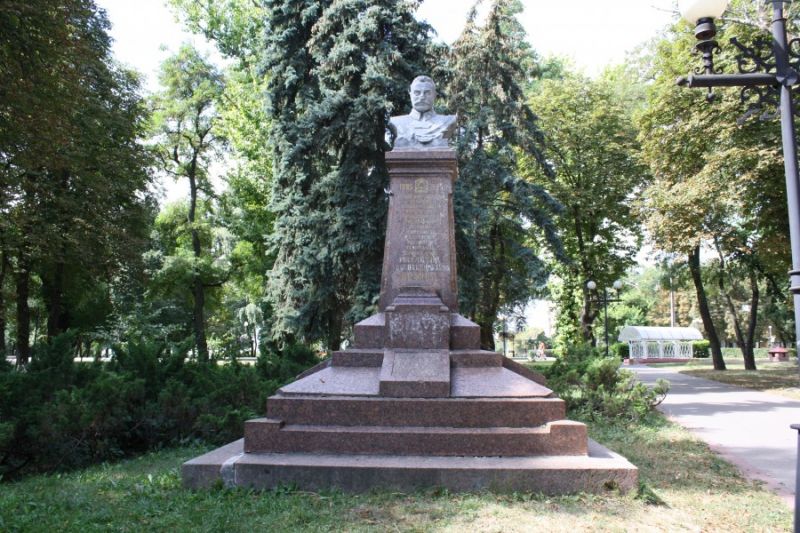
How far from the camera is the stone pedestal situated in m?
5.66

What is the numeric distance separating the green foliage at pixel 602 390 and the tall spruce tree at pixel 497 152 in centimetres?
507

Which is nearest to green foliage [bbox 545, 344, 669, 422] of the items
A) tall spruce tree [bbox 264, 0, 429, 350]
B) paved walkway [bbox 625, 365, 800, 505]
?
paved walkway [bbox 625, 365, 800, 505]

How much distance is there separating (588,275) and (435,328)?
21.1m

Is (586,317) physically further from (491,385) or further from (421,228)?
(491,385)

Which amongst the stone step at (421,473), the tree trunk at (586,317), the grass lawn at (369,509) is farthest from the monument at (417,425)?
the tree trunk at (586,317)

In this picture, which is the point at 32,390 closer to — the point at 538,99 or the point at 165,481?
the point at 165,481

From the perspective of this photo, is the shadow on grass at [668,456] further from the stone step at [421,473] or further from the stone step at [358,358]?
the stone step at [358,358]

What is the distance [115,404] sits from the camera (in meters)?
7.80

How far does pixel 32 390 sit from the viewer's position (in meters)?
7.75

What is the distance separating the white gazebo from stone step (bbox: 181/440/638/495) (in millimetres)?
46808

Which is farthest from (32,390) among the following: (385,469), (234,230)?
(234,230)

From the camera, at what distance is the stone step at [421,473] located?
561cm

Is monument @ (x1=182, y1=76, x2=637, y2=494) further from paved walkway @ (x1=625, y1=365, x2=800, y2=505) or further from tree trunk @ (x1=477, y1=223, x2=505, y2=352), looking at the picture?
tree trunk @ (x1=477, y1=223, x2=505, y2=352)

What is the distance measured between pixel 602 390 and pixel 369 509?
23.2 feet
